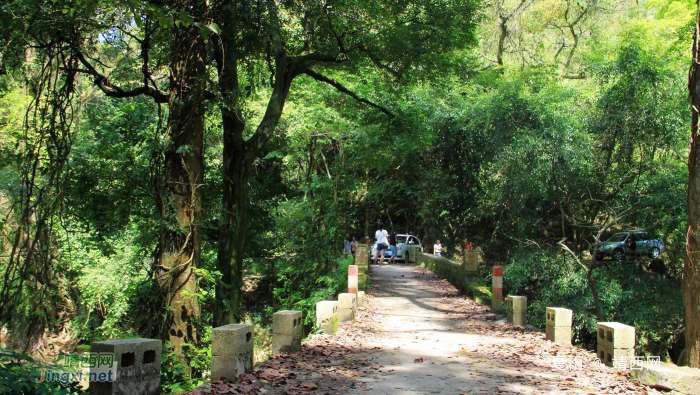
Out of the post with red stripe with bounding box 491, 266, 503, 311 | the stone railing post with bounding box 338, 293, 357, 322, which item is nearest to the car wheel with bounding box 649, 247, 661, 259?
the post with red stripe with bounding box 491, 266, 503, 311

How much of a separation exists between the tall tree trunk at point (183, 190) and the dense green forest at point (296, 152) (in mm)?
33

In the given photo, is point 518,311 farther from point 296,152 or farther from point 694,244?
point 296,152

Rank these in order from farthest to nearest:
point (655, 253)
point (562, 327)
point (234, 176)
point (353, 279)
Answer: point (655, 253) → point (353, 279) → point (234, 176) → point (562, 327)

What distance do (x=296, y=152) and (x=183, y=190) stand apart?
14533mm

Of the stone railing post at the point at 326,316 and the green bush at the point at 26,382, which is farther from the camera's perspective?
the stone railing post at the point at 326,316

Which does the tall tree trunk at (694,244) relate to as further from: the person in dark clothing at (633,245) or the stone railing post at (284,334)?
the person in dark clothing at (633,245)

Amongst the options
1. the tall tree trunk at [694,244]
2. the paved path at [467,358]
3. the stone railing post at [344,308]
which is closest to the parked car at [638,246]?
the paved path at [467,358]

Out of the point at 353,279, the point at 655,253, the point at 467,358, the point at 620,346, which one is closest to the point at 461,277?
the point at 353,279

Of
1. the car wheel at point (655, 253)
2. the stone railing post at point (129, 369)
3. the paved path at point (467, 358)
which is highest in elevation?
the car wheel at point (655, 253)

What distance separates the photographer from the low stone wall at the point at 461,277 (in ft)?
53.2

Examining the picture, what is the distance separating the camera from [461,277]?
18797 millimetres

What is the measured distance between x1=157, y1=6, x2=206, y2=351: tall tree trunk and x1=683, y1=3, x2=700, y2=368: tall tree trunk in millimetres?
7913

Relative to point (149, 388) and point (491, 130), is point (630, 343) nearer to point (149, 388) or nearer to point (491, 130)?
point (149, 388)

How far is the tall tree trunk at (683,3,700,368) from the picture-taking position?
8461 mm
